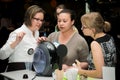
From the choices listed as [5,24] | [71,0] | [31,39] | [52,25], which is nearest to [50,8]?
[71,0]

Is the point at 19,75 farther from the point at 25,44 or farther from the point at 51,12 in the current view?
the point at 51,12

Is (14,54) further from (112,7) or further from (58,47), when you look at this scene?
(112,7)

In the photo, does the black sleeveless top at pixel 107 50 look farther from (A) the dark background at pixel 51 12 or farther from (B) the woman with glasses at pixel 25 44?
(A) the dark background at pixel 51 12

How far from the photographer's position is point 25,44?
9.12ft

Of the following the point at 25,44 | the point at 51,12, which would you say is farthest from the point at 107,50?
the point at 51,12

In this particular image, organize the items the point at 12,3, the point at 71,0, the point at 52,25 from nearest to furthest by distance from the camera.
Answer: the point at 52,25 < the point at 71,0 < the point at 12,3

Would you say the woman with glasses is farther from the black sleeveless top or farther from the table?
the black sleeveless top

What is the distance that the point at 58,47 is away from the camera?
240 cm

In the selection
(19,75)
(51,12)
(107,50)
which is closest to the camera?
(107,50)

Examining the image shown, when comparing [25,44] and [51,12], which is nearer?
[25,44]

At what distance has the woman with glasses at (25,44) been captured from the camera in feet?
8.99

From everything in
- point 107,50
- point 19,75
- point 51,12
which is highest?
point 51,12

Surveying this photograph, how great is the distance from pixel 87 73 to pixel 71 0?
6.08 meters

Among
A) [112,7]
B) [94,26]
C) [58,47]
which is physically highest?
[112,7]
